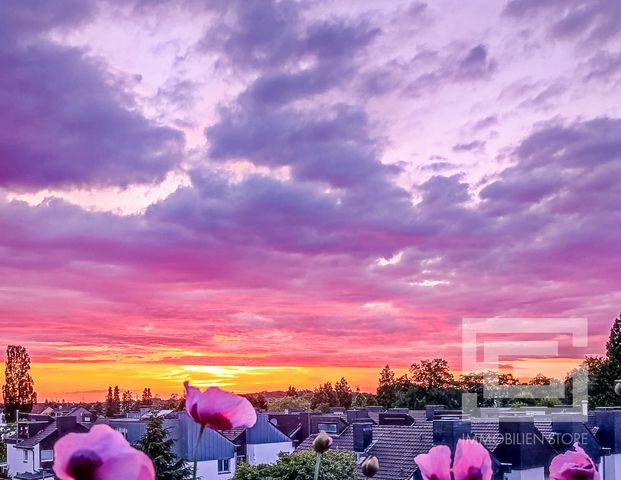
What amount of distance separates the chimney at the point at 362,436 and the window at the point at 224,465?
6168mm

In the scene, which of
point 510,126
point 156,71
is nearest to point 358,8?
point 156,71

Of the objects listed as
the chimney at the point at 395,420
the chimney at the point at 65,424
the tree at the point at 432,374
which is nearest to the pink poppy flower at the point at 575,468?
the chimney at the point at 65,424

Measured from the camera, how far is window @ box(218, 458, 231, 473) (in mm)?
24219

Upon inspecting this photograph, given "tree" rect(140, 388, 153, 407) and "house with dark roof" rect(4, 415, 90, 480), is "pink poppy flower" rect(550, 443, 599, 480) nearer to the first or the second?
"house with dark roof" rect(4, 415, 90, 480)

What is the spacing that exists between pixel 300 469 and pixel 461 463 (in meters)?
17.3

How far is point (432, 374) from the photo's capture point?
50000 mm

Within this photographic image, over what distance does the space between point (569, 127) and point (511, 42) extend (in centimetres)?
589

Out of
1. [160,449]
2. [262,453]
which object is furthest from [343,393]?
[160,449]

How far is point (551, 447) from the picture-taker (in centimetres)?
1692

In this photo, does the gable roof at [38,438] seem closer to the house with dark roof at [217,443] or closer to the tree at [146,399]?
the house with dark roof at [217,443]

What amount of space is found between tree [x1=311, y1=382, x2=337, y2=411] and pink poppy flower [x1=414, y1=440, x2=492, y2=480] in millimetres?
54283

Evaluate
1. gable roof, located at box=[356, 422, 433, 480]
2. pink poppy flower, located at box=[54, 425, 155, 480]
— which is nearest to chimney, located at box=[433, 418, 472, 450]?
gable roof, located at box=[356, 422, 433, 480]

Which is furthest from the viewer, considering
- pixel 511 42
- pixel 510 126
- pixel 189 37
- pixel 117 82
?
pixel 510 126

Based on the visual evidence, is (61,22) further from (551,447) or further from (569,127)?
(551,447)
